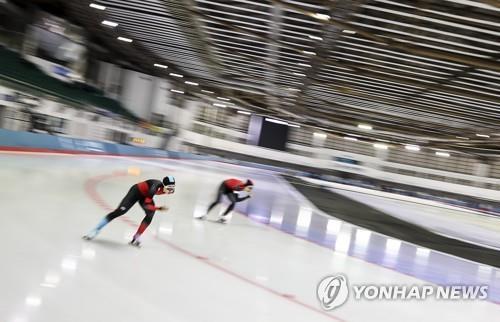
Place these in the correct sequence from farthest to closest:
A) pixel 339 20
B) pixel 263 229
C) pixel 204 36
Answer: pixel 204 36 < pixel 339 20 < pixel 263 229

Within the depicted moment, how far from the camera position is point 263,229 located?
884cm

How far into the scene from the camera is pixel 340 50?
18.8m

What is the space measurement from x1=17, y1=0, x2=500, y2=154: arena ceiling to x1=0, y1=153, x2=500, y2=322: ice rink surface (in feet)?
25.7

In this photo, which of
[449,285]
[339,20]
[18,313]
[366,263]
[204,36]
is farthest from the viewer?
[204,36]

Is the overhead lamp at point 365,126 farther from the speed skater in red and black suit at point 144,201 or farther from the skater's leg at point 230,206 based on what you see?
the speed skater in red and black suit at point 144,201

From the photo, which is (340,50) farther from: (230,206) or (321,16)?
(230,206)

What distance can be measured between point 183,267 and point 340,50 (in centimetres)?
1550

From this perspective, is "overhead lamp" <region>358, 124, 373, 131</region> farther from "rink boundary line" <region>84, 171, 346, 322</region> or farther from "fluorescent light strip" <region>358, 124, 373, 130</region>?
"rink boundary line" <region>84, 171, 346, 322</region>

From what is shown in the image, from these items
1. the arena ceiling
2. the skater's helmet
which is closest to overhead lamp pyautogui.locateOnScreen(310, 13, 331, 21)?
the arena ceiling

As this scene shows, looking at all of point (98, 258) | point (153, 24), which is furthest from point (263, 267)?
point (153, 24)

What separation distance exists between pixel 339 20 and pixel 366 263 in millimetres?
10065

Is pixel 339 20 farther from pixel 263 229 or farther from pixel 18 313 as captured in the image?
pixel 18 313

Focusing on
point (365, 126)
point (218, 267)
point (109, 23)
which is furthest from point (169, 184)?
point (365, 126)

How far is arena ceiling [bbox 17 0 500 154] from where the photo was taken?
14.3 meters
